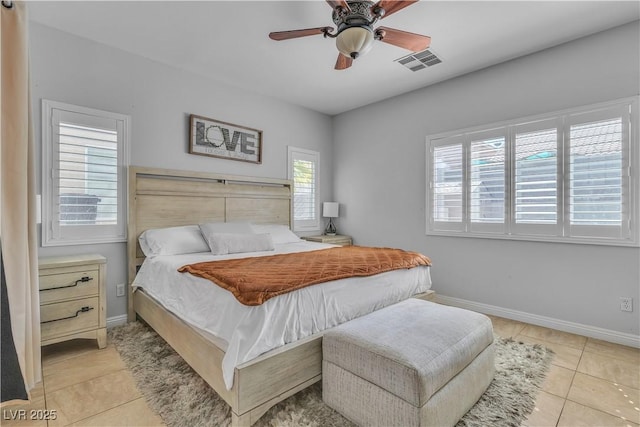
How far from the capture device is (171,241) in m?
2.92

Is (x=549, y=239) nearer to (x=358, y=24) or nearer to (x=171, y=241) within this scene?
(x=358, y=24)

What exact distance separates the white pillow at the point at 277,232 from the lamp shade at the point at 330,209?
38.9 inches

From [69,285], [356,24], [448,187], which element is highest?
[356,24]

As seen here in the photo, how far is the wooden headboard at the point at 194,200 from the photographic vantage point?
9.93 feet

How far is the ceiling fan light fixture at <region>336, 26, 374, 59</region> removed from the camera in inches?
79.2

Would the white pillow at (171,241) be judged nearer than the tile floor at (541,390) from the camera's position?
No

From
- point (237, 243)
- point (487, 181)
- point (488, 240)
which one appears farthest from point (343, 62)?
point (488, 240)

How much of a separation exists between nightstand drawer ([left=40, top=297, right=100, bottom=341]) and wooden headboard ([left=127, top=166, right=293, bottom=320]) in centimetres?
56

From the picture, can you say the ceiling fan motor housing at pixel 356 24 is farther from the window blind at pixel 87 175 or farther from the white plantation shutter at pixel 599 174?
the window blind at pixel 87 175

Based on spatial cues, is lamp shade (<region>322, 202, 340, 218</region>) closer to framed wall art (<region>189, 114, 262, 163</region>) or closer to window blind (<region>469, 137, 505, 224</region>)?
framed wall art (<region>189, 114, 262, 163</region>)

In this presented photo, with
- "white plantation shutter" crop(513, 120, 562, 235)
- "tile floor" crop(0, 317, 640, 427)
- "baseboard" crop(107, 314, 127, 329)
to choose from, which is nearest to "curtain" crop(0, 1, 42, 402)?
"tile floor" crop(0, 317, 640, 427)

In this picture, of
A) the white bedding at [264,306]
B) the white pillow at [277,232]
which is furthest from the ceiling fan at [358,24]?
the white pillow at [277,232]

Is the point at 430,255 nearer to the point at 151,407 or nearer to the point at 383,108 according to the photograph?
the point at 383,108

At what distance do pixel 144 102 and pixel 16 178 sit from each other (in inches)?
73.2
